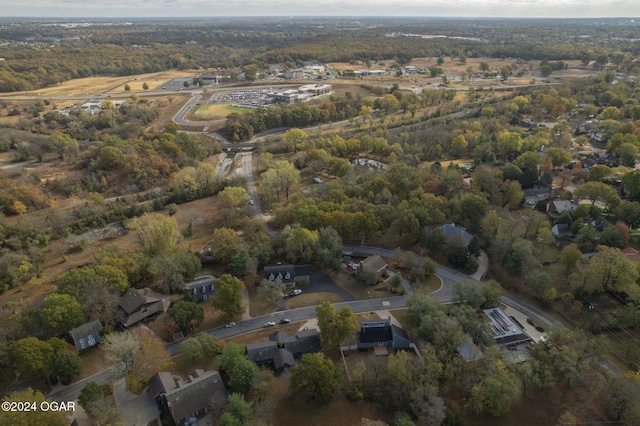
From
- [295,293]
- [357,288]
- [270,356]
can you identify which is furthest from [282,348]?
[357,288]

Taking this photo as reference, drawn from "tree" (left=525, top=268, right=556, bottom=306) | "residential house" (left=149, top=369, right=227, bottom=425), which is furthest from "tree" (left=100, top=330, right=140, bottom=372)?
"tree" (left=525, top=268, right=556, bottom=306)

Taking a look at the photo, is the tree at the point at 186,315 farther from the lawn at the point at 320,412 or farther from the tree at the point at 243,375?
the lawn at the point at 320,412

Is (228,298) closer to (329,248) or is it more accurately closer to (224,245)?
(224,245)

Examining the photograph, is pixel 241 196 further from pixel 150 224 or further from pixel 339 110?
pixel 339 110

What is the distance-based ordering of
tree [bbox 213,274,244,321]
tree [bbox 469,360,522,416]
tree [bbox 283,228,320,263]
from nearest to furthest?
1. tree [bbox 469,360,522,416]
2. tree [bbox 213,274,244,321]
3. tree [bbox 283,228,320,263]

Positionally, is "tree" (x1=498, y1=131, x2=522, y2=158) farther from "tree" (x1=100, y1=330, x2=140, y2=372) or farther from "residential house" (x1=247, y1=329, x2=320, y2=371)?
"tree" (x1=100, y1=330, x2=140, y2=372)

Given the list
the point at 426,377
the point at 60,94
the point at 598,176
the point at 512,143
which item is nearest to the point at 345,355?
the point at 426,377

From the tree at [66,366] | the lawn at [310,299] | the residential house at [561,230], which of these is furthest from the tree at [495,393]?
the tree at [66,366]
